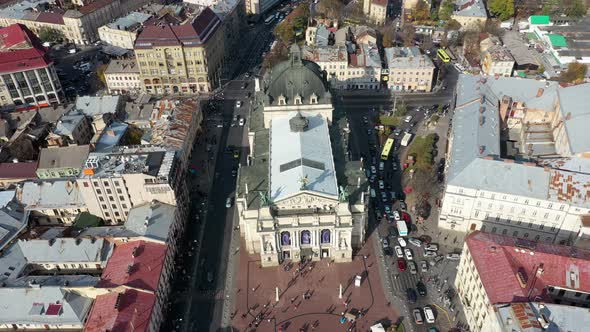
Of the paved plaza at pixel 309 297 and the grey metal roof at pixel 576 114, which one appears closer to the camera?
the paved plaza at pixel 309 297

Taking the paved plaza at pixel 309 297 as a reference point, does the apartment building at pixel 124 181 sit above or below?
above

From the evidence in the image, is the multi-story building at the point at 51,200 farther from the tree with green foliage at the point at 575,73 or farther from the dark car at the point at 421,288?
the tree with green foliage at the point at 575,73

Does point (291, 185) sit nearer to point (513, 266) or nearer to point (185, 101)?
point (513, 266)

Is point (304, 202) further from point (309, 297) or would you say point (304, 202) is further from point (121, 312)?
point (121, 312)

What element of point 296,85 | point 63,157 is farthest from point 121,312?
point 296,85

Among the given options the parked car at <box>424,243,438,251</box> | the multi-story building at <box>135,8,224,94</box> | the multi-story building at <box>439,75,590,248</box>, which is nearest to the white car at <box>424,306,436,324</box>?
the parked car at <box>424,243,438,251</box>

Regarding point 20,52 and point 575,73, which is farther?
point 575,73

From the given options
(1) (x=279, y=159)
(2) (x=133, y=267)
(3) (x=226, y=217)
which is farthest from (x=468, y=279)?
(2) (x=133, y=267)

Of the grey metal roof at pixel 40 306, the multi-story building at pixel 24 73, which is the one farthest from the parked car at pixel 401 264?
the multi-story building at pixel 24 73
